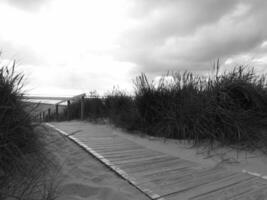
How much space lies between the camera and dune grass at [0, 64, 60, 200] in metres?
2.28

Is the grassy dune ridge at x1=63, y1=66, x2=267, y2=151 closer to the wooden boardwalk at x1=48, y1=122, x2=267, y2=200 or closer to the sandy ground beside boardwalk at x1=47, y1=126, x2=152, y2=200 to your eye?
the wooden boardwalk at x1=48, y1=122, x2=267, y2=200

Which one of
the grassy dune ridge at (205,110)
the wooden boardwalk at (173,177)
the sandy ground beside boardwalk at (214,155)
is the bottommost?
the wooden boardwalk at (173,177)

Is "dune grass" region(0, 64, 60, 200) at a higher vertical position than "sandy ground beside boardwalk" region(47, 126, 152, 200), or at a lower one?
higher

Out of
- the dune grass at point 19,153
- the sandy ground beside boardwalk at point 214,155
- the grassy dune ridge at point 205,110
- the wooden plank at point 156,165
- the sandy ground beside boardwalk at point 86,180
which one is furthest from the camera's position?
the grassy dune ridge at point 205,110

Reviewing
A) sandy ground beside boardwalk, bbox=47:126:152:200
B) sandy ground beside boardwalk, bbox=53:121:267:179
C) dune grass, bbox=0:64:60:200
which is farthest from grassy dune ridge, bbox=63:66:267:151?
dune grass, bbox=0:64:60:200

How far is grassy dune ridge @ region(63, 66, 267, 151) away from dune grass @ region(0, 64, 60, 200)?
9.41 feet

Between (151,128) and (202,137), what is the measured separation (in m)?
1.34

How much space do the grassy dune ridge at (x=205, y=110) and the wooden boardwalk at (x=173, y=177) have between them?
3.18 ft

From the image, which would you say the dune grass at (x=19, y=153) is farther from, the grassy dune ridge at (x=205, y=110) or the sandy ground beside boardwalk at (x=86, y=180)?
the grassy dune ridge at (x=205, y=110)

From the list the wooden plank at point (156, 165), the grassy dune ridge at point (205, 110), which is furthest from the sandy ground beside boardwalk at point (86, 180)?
the grassy dune ridge at point (205, 110)

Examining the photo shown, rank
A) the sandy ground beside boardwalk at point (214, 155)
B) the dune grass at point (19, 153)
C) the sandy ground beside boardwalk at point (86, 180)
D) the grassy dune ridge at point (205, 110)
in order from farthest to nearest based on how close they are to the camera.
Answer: the grassy dune ridge at point (205, 110) → the sandy ground beside boardwalk at point (214, 155) → the sandy ground beside boardwalk at point (86, 180) → the dune grass at point (19, 153)

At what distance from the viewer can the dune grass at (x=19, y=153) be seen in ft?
7.47

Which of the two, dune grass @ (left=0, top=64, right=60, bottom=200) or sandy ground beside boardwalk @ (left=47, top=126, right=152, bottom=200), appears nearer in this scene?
dune grass @ (left=0, top=64, right=60, bottom=200)

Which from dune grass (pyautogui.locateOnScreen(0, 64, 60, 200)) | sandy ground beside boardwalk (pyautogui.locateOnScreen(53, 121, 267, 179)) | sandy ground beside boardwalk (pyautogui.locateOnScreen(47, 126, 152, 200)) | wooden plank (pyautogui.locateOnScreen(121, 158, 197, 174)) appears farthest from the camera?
sandy ground beside boardwalk (pyautogui.locateOnScreen(53, 121, 267, 179))
